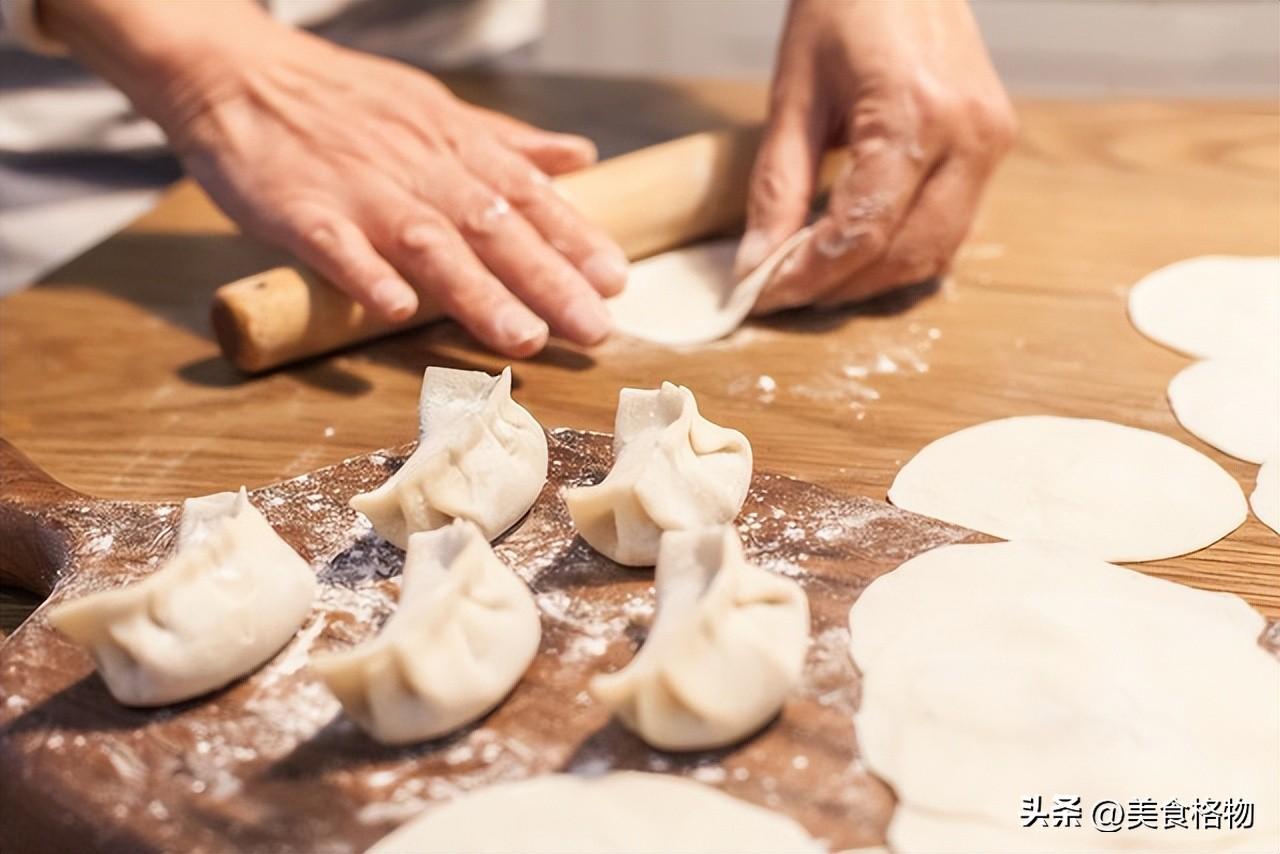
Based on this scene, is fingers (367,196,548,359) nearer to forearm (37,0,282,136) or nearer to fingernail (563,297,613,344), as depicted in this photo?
fingernail (563,297,613,344)

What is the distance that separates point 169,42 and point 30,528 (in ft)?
3.33

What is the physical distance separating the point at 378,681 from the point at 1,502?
721 millimetres

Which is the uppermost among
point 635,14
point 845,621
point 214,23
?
point 214,23

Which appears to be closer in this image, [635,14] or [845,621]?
[845,621]

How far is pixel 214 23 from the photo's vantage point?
2.24m

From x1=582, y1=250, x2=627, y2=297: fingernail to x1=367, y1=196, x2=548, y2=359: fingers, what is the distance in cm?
13

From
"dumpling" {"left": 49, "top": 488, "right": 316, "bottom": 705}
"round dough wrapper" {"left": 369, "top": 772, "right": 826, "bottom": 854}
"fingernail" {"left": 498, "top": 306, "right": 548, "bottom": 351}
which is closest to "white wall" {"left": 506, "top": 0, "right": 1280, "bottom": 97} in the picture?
"fingernail" {"left": 498, "top": 306, "right": 548, "bottom": 351}

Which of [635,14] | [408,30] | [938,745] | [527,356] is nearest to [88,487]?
[527,356]

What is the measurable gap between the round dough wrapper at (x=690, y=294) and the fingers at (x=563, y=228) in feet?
0.27

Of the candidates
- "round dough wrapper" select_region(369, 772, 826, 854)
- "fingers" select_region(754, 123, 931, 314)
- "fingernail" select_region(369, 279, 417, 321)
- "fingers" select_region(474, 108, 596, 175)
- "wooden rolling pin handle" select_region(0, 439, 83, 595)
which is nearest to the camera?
"round dough wrapper" select_region(369, 772, 826, 854)

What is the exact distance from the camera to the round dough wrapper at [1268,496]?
62.5 inches

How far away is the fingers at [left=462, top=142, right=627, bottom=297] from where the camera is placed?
212 centimetres

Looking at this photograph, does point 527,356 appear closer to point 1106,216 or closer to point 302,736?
point 302,736

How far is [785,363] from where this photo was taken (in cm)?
203
